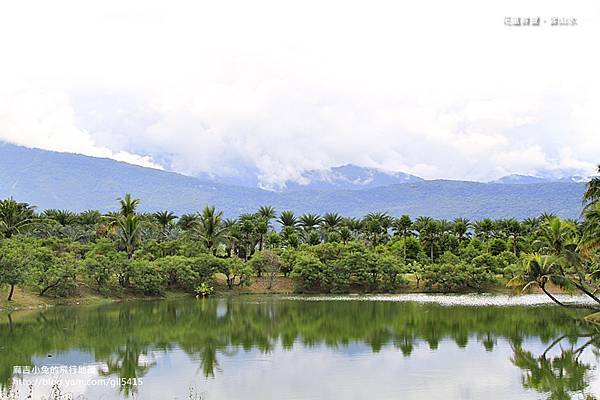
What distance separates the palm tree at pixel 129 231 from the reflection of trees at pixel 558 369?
136 feet

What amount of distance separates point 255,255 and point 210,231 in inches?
Answer: 307

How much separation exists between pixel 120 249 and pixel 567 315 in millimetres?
43375

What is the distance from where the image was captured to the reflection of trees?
74.8 feet

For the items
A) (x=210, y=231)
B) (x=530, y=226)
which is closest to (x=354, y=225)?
(x=530, y=226)

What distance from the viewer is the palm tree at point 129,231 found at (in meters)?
64.9

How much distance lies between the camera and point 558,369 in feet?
86.1

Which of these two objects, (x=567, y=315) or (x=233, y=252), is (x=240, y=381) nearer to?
(x=567, y=315)

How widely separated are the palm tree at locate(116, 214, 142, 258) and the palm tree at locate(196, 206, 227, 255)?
27.6ft

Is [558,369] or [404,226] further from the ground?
[404,226]

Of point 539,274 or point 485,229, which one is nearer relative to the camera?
point 539,274

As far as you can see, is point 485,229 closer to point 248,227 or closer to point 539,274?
point 248,227

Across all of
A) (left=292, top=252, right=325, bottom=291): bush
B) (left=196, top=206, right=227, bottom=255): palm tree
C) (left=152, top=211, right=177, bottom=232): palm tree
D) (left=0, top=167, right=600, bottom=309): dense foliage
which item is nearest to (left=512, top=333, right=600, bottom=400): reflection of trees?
(left=0, top=167, right=600, bottom=309): dense foliage

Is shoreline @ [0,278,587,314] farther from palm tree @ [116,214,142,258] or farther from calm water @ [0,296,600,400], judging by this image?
palm tree @ [116,214,142,258]

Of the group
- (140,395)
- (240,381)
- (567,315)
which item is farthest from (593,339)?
(140,395)
